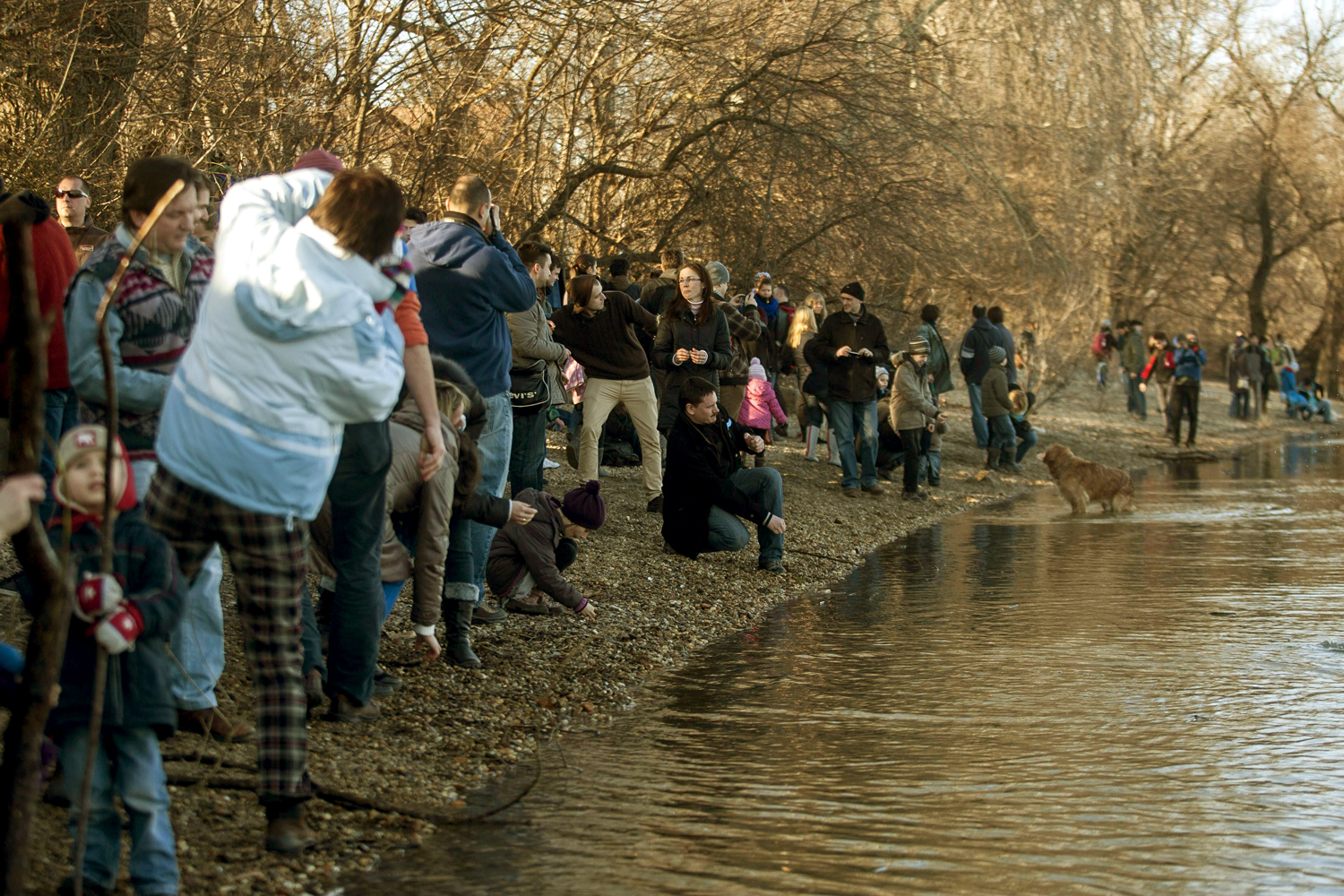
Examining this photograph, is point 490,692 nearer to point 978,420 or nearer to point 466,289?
point 466,289

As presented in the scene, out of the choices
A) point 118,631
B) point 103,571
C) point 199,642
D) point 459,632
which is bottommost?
point 459,632

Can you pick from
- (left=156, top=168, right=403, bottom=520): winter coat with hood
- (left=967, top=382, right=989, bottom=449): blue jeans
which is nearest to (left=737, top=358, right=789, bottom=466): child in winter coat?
(left=967, top=382, right=989, bottom=449): blue jeans

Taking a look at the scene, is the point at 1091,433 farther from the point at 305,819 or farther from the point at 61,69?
the point at 305,819

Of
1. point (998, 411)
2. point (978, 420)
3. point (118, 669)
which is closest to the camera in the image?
point (118, 669)

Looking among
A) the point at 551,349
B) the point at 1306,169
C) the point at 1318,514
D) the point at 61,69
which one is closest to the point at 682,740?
the point at 551,349

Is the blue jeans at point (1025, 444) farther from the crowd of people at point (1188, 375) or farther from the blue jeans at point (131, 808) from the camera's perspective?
the blue jeans at point (131, 808)

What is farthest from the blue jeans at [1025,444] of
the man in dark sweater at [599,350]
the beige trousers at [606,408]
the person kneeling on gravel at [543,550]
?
the person kneeling on gravel at [543,550]

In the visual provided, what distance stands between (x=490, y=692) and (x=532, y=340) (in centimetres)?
311

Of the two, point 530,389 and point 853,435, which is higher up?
point 530,389

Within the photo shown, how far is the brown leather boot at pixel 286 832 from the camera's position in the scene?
13.2 ft

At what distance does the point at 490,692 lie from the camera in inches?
239

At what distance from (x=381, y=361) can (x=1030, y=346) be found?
67.4 ft

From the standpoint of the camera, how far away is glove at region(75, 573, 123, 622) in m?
3.44

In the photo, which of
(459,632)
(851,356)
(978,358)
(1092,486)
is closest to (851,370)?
(851,356)
